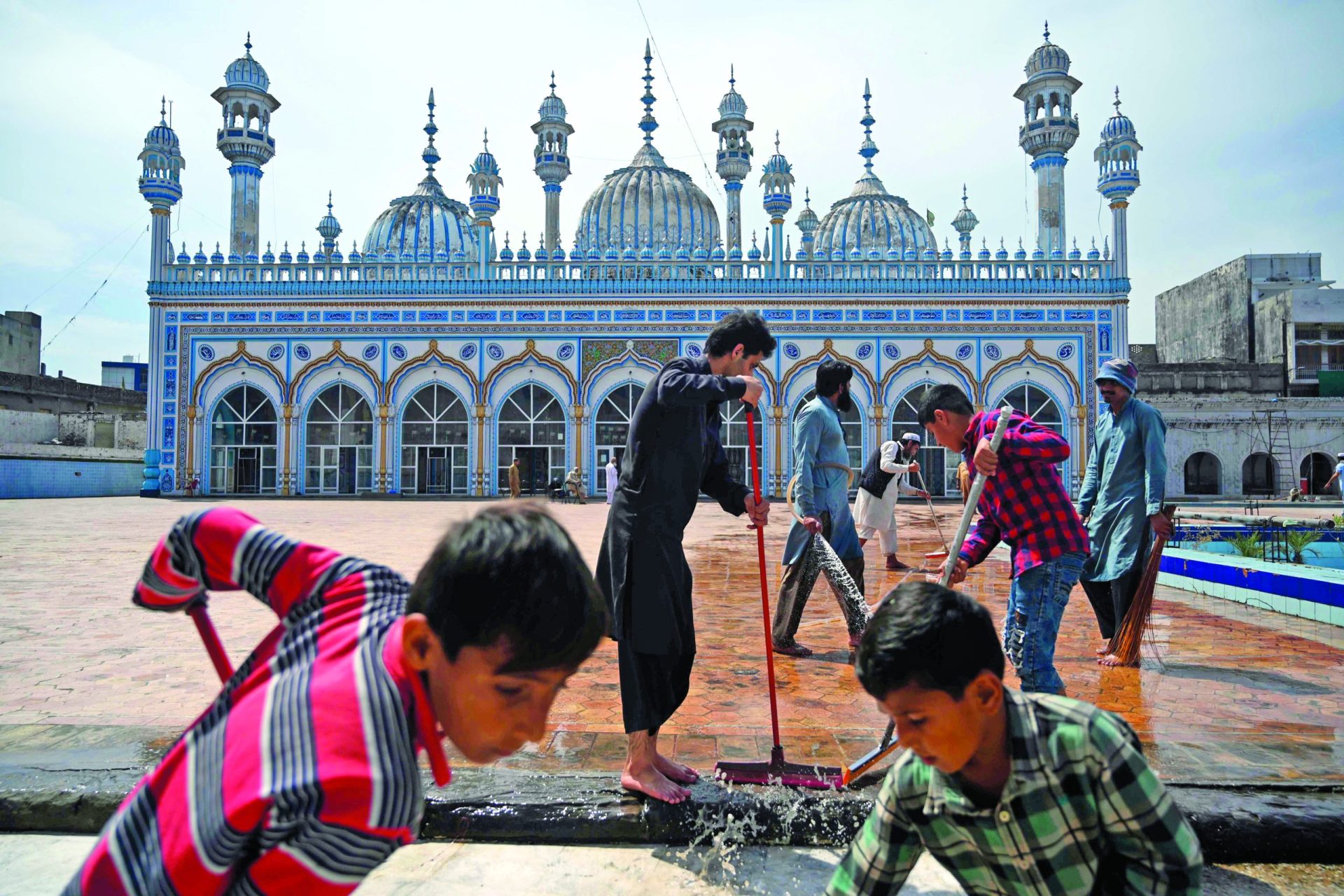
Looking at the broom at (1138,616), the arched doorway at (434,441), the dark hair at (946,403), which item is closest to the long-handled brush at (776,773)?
the dark hair at (946,403)

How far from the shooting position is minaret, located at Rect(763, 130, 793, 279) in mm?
26391

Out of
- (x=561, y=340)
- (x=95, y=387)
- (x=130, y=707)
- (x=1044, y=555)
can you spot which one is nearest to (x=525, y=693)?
(x=1044, y=555)

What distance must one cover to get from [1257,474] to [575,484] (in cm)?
2221

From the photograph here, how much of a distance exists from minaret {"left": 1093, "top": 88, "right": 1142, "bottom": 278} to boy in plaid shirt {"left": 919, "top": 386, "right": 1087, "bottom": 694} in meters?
25.1

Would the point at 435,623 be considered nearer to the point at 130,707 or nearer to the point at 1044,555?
the point at 1044,555

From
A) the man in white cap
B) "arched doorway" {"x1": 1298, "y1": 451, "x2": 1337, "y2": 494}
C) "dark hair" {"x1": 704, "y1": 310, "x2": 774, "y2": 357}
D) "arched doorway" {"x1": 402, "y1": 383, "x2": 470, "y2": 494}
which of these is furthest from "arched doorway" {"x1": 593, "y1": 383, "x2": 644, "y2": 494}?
"dark hair" {"x1": 704, "y1": 310, "x2": 774, "y2": 357}

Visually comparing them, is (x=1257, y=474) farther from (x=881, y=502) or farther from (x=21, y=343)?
(x=21, y=343)

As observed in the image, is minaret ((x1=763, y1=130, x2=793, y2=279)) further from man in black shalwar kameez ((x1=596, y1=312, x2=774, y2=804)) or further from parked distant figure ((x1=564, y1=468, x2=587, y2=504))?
man in black shalwar kameez ((x1=596, y1=312, x2=774, y2=804))

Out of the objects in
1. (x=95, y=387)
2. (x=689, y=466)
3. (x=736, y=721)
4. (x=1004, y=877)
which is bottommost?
(x=736, y=721)

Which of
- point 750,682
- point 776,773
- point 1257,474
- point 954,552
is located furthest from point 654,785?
point 1257,474

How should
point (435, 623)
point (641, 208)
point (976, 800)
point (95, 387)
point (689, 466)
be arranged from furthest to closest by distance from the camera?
point (95, 387) < point (641, 208) < point (689, 466) < point (976, 800) < point (435, 623)

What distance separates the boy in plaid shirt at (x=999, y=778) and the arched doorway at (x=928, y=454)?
24.5 metres

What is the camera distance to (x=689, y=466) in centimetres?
320

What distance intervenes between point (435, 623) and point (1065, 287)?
2722 cm
